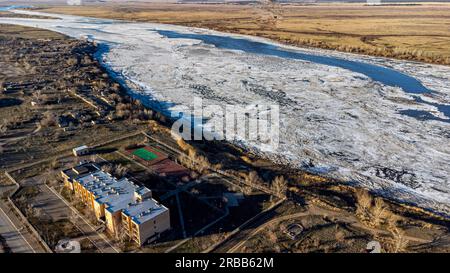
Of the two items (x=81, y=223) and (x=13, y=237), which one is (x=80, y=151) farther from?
(x=13, y=237)

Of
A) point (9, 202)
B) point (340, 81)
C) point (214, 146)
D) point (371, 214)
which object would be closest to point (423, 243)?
point (371, 214)

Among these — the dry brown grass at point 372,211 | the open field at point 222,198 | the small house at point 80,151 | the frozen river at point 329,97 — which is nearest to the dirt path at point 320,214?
the open field at point 222,198

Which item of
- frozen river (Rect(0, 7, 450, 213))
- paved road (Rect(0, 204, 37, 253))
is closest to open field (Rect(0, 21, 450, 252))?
paved road (Rect(0, 204, 37, 253))

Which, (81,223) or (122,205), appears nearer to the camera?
(122,205)

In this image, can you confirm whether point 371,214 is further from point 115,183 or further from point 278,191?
point 115,183

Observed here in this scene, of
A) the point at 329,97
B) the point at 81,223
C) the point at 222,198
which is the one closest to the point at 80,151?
the point at 81,223

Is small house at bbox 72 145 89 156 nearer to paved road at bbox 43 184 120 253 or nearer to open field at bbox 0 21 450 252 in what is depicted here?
open field at bbox 0 21 450 252
